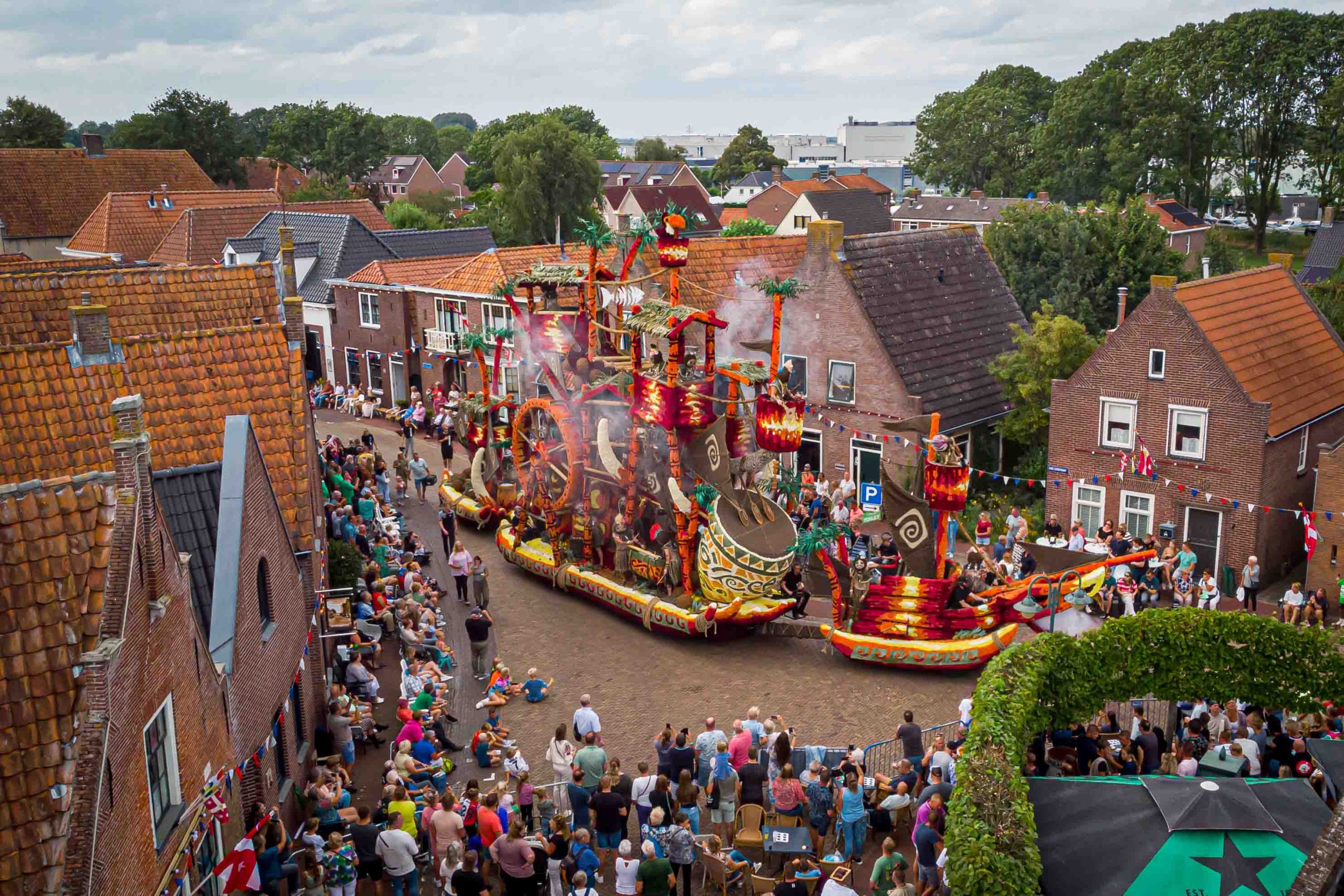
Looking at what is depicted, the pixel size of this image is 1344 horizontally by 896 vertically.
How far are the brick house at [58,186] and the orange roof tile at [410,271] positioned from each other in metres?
24.5

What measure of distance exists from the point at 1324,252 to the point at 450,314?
143 ft

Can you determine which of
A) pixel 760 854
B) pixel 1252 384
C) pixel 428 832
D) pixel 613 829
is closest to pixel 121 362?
pixel 428 832

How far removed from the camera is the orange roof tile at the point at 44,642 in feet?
29.4

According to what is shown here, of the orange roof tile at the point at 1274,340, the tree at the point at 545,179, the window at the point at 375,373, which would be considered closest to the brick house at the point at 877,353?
the orange roof tile at the point at 1274,340

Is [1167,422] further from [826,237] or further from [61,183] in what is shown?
[61,183]

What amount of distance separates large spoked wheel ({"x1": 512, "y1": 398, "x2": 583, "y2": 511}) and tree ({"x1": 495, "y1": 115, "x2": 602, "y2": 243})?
39081 millimetres

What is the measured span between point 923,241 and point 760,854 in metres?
22.5

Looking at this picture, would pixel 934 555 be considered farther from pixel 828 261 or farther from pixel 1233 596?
pixel 828 261

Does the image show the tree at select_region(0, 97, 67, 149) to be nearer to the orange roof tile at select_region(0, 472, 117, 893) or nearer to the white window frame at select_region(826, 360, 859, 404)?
the white window frame at select_region(826, 360, 859, 404)

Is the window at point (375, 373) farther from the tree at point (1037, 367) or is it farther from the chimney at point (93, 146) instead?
the chimney at point (93, 146)

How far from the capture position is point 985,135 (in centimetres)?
10406

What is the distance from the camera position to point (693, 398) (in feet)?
73.3

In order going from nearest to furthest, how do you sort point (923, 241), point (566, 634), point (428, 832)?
1. point (428, 832)
2. point (566, 634)
3. point (923, 241)

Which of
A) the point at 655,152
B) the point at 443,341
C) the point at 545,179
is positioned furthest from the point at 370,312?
the point at 655,152
